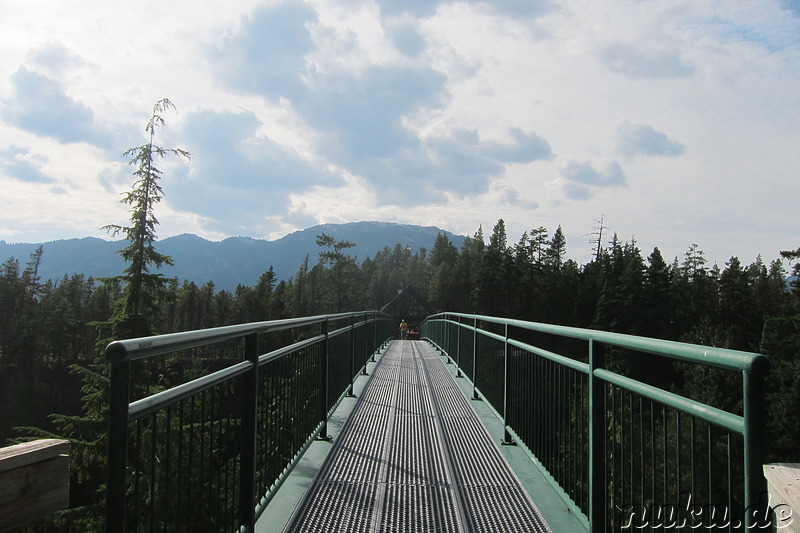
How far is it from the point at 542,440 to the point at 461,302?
8959 centimetres

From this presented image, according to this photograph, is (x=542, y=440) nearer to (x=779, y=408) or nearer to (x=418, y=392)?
(x=418, y=392)

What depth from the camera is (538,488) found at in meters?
4.20

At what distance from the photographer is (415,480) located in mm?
4363

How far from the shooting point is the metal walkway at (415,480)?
357cm

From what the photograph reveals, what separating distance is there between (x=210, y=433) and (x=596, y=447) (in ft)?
7.02

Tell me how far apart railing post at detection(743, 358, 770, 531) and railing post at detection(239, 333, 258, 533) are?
2509 millimetres

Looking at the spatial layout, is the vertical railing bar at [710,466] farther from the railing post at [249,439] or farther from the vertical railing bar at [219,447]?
the railing post at [249,439]

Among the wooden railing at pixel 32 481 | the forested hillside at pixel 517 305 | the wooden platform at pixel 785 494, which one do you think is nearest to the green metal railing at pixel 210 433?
the wooden railing at pixel 32 481

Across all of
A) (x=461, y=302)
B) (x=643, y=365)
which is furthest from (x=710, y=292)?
(x=461, y=302)

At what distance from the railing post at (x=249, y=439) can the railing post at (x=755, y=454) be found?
98.8 inches

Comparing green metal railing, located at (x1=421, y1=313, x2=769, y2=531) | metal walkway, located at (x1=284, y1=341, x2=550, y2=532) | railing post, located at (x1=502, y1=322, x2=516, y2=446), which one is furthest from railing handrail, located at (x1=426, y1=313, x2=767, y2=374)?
railing post, located at (x1=502, y1=322, x2=516, y2=446)

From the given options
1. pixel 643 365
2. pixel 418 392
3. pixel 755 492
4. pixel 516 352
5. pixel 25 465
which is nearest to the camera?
pixel 25 465

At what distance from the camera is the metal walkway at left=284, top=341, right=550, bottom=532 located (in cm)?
357

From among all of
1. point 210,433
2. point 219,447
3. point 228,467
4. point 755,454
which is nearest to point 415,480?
point 228,467
